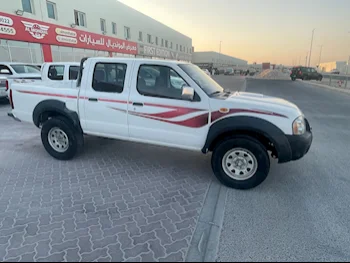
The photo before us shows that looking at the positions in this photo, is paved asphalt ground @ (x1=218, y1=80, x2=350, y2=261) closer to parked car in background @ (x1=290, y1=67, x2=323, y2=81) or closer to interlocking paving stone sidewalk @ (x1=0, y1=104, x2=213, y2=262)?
interlocking paving stone sidewalk @ (x1=0, y1=104, x2=213, y2=262)

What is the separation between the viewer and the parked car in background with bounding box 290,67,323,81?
30.0 metres

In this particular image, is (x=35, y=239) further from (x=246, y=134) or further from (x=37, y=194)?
(x=246, y=134)

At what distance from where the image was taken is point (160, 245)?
7.93 ft

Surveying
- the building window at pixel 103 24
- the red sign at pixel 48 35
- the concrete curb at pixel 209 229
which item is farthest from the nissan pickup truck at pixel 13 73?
the building window at pixel 103 24

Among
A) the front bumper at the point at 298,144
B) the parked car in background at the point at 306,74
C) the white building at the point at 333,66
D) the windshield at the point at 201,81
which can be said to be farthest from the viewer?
the white building at the point at 333,66

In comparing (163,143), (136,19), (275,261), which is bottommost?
(275,261)

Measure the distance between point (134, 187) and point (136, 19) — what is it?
36293 millimetres

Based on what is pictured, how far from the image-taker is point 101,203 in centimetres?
316

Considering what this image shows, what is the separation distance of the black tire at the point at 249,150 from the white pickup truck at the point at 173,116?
0.01 metres

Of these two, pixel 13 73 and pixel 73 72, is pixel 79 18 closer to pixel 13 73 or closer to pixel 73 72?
pixel 13 73

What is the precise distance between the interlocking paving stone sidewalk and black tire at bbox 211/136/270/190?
0.37 metres

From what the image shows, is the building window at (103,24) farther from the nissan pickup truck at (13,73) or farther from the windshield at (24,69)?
the nissan pickup truck at (13,73)

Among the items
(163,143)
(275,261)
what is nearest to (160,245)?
(275,261)

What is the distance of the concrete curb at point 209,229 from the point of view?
230 cm
